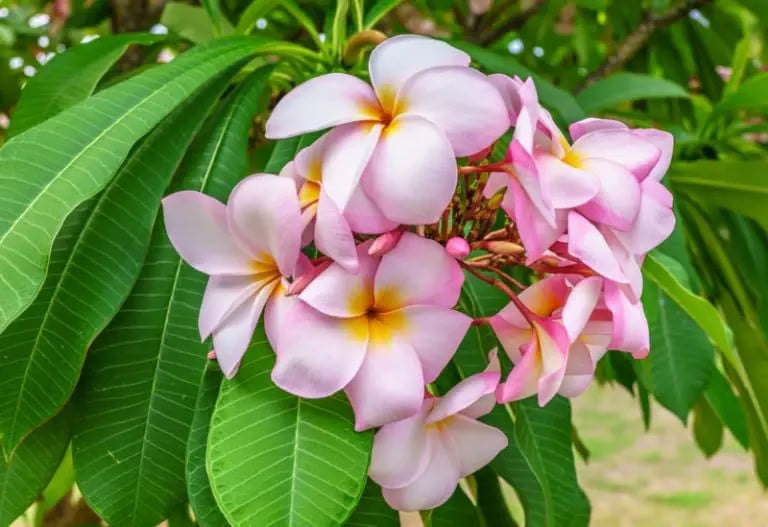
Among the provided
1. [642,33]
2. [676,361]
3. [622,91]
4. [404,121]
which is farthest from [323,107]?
[642,33]

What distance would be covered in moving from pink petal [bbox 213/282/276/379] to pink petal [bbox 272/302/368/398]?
1.1 inches

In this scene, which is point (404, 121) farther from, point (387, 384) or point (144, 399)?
point (144, 399)

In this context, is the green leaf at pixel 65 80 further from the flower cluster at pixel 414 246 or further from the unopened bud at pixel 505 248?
the unopened bud at pixel 505 248

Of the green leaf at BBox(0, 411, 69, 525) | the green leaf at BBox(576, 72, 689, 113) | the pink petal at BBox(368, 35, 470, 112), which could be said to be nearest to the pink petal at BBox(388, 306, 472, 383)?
the pink petal at BBox(368, 35, 470, 112)

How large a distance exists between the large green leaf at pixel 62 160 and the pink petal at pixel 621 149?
237mm

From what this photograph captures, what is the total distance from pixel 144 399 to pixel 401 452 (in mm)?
166

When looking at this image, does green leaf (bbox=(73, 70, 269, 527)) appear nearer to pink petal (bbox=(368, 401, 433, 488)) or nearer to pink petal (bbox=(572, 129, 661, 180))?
pink petal (bbox=(368, 401, 433, 488))

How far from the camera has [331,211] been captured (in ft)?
1.20

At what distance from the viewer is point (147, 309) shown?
1.61 ft

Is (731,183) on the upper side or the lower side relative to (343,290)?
lower

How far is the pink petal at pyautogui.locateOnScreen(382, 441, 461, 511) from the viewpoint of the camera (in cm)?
42

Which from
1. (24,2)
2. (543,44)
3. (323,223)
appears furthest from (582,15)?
(323,223)

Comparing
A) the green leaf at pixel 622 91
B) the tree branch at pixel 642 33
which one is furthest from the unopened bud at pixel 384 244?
the tree branch at pixel 642 33

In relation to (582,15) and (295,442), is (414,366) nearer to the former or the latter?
(295,442)
